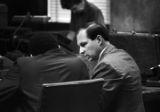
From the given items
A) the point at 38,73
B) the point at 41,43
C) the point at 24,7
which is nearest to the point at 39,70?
the point at 38,73

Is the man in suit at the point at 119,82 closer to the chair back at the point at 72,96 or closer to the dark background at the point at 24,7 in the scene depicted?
the chair back at the point at 72,96

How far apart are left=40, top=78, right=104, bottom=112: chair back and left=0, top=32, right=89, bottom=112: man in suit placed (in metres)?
0.38

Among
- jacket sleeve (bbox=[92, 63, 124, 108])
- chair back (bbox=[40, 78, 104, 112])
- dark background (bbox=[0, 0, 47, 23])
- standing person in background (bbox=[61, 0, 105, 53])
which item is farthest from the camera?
dark background (bbox=[0, 0, 47, 23])

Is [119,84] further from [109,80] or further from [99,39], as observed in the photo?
[99,39]

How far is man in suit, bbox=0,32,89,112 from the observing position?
11.7 ft

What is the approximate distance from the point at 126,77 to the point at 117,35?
1465 millimetres

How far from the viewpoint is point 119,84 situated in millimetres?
3537

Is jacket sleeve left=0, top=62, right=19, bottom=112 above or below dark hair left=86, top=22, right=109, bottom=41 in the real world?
Result: below

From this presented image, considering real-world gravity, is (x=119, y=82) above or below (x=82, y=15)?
below

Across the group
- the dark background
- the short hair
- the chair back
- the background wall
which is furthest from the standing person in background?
the chair back

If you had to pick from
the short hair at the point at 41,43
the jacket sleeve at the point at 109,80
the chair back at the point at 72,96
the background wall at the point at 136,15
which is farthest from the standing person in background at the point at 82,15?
the chair back at the point at 72,96

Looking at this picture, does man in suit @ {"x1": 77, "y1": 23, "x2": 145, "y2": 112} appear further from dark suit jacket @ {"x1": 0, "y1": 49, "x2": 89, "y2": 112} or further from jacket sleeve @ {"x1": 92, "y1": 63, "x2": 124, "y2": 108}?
dark suit jacket @ {"x1": 0, "y1": 49, "x2": 89, "y2": 112}

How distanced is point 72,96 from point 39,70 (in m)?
0.49

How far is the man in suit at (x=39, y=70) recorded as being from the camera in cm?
356
